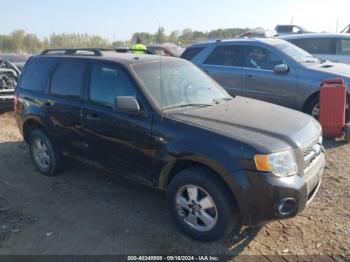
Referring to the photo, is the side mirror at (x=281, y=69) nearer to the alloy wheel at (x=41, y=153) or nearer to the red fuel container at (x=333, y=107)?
the red fuel container at (x=333, y=107)

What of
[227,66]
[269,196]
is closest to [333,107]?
[227,66]

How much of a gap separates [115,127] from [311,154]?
6.67 ft

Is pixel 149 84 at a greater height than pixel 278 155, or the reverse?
pixel 149 84

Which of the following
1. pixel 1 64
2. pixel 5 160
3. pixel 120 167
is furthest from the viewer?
pixel 1 64

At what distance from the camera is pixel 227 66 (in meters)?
8.19

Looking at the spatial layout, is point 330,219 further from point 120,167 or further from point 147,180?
point 120,167

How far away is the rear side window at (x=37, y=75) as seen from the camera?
5258 mm

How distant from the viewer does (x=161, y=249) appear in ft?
11.6

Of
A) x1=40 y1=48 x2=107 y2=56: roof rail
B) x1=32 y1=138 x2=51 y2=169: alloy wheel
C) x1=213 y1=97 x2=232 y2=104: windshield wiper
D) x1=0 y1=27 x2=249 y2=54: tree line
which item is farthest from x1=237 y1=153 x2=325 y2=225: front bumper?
x1=0 y1=27 x2=249 y2=54: tree line

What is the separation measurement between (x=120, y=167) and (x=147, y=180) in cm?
42

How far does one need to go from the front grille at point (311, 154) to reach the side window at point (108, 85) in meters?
1.83

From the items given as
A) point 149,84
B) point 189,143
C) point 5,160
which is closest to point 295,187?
point 189,143

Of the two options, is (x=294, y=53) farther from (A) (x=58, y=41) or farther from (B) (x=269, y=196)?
(A) (x=58, y=41)

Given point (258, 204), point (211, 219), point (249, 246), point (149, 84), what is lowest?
point (249, 246)
